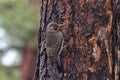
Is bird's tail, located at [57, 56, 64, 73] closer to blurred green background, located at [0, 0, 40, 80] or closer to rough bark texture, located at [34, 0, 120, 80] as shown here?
rough bark texture, located at [34, 0, 120, 80]

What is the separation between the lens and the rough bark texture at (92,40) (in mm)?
3926

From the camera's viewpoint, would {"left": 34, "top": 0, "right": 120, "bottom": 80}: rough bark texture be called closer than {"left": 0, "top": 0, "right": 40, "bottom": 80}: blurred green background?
Yes

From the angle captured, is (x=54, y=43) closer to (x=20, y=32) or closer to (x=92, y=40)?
(x=92, y=40)

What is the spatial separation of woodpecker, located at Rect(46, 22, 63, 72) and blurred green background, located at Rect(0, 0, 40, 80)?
300 inches

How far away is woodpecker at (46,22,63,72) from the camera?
4.02 m

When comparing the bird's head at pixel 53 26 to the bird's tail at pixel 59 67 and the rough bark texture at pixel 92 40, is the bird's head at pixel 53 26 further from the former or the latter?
the bird's tail at pixel 59 67

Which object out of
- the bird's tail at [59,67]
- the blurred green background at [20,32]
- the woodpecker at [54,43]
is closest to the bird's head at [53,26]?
the woodpecker at [54,43]

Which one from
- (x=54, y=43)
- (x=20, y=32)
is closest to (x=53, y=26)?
(x=54, y=43)

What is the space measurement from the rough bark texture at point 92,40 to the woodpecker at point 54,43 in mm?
73

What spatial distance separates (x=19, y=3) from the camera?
1275cm

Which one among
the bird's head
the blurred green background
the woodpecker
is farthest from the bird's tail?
the blurred green background

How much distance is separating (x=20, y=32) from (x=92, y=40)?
8.45 meters

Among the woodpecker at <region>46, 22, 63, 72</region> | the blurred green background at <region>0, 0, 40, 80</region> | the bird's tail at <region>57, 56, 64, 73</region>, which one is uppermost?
the woodpecker at <region>46, 22, 63, 72</region>

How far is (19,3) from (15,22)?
2.97 feet
